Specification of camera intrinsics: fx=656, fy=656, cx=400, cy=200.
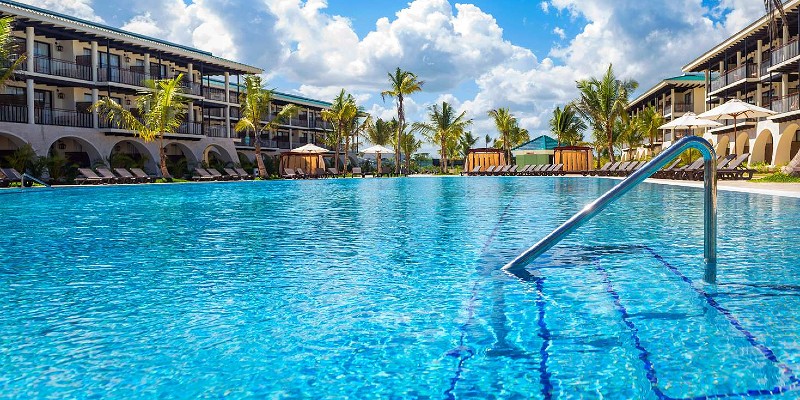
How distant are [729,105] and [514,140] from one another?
5107 cm

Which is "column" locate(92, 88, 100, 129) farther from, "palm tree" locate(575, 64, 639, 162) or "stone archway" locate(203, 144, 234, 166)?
"palm tree" locate(575, 64, 639, 162)

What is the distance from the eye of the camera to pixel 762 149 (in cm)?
3878

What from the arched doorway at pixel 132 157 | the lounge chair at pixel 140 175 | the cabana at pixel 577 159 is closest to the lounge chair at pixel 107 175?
the lounge chair at pixel 140 175

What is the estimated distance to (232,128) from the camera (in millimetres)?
52250

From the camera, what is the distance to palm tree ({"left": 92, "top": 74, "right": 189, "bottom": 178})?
115 feet

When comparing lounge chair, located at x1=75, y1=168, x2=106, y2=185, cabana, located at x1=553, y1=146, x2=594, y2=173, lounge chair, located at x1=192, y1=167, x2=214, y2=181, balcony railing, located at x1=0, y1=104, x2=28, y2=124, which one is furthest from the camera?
cabana, located at x1=553, y1=146, x2=594, y2=173

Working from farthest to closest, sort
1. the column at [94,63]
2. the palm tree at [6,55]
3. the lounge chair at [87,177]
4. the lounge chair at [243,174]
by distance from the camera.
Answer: the lounge chair at [243,174] < the column at [94,63] < the lounge chair at [87,177] < the palm tree at [6,55]

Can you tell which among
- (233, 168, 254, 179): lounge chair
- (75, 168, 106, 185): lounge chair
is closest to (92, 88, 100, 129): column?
(75, 168, 106, 185): lounge chair

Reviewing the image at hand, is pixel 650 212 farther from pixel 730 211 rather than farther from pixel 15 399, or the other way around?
pixel 15 399

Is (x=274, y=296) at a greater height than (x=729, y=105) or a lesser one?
lesser

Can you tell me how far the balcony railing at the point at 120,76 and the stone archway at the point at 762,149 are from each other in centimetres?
3582

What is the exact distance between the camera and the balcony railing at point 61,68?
104 ft

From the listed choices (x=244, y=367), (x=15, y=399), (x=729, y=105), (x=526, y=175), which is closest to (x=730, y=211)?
(x=244, y=367)

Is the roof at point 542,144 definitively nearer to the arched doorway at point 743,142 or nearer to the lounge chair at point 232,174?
the arched doorway at point 743,142
